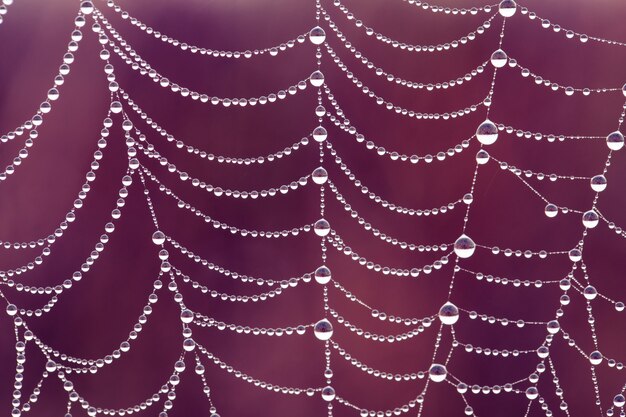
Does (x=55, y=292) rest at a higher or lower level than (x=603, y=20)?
lower

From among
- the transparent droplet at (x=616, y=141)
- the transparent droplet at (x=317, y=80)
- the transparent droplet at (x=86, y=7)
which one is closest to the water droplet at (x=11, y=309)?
the transparent droplet at (x=86, y=7)

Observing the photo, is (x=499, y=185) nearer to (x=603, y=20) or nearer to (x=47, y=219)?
(x=603, y=20)

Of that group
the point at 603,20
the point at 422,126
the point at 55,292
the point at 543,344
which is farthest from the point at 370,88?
the point at 55,292

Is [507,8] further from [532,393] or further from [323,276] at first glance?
[532,393]

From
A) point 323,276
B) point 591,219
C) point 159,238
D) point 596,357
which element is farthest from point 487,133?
point 159,238

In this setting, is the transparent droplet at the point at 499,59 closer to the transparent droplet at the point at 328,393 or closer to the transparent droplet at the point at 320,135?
the transparent droplet at the point at 320,135

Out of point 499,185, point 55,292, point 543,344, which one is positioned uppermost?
point 499,185

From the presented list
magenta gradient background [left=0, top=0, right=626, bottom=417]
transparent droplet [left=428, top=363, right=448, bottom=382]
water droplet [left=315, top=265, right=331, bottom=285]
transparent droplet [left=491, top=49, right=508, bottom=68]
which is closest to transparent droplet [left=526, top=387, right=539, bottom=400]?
magenta gradient background [left=0, top=0, right=626, bottom=417]
